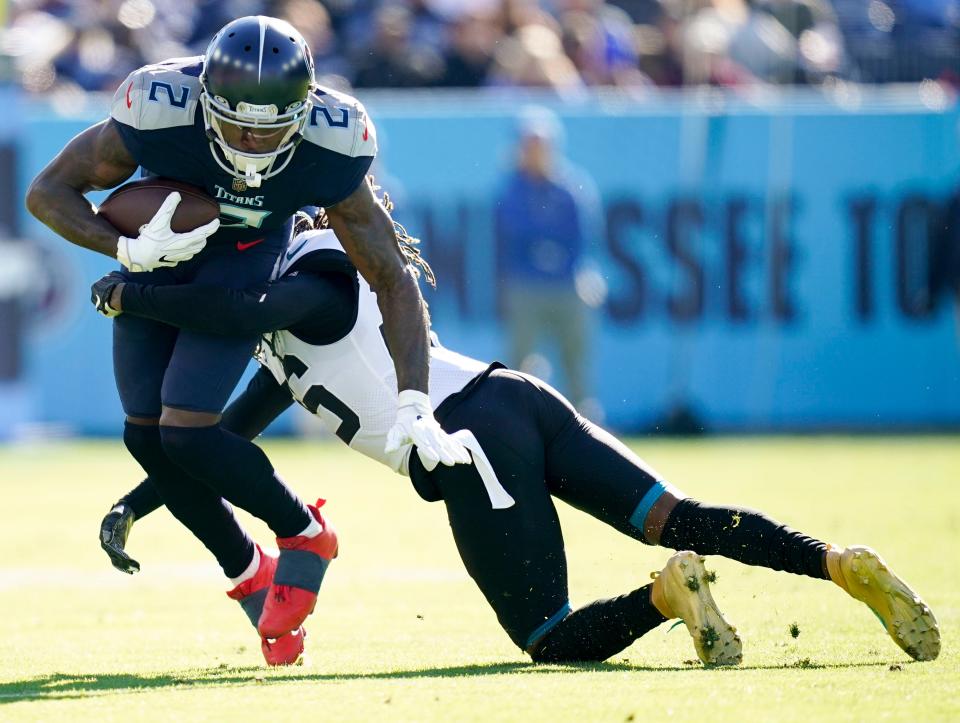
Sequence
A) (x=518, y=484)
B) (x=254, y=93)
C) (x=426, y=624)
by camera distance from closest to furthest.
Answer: (x=254, y=93) → (x=518, y=484) → (x=426, y=624)

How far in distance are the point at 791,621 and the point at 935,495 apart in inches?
139

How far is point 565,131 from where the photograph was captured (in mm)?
12070

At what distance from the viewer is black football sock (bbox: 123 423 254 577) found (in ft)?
15.3

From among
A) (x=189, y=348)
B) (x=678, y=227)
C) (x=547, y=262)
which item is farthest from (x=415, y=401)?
(x=678, y=227)

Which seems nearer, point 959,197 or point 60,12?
point 959,197

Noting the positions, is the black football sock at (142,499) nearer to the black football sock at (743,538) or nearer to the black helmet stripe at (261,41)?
the black helmet stripe at (261,41)

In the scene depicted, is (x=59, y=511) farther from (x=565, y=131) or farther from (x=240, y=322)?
(x=565, y=131)

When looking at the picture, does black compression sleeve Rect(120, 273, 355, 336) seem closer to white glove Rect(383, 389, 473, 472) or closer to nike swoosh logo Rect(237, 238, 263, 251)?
nike swoosh logo Rect(237, 238, 263, 251)

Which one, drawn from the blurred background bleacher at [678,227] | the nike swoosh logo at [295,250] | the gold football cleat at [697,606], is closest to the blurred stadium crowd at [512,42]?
the blurred background bleacher at [678,227]

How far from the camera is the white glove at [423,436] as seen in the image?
14.4 ft

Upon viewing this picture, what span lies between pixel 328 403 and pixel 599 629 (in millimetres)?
1044

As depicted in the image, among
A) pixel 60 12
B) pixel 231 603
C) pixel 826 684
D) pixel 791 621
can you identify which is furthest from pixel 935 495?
pixel 60 12

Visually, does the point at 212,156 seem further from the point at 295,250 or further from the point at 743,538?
the point at 743,538

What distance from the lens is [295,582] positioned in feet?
15.1
